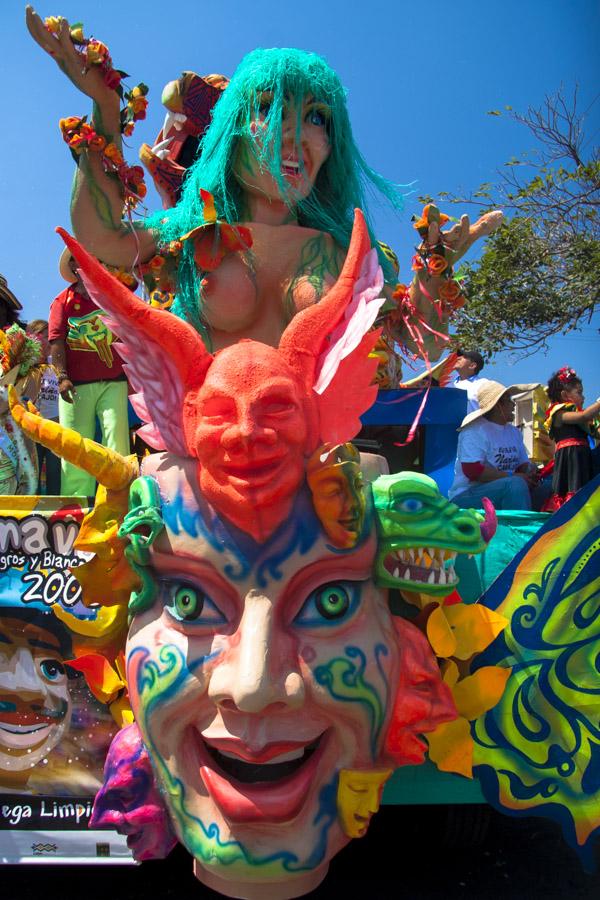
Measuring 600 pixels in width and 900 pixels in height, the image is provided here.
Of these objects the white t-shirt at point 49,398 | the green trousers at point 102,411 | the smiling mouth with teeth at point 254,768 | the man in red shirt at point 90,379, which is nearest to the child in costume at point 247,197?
the man in red shirt at point 90,379

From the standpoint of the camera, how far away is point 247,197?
89.7 inches

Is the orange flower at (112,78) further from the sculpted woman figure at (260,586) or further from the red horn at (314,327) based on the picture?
the red horn at (314,327)

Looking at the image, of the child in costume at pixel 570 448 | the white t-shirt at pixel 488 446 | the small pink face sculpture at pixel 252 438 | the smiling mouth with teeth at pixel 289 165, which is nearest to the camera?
the small pink face sculpture at pixel 252 438

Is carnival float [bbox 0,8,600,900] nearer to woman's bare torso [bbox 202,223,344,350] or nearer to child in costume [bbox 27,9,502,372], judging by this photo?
child in costume [bbox 27,9,502,372]

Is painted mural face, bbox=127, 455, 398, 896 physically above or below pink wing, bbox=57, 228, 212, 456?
below

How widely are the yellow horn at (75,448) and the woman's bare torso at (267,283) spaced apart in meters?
0.66

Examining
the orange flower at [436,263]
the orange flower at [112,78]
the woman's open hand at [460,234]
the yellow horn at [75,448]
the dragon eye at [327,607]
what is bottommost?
the dragon eye at [327,607]

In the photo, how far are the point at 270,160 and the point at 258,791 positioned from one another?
62.3 inches

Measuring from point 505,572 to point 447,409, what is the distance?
92 cm

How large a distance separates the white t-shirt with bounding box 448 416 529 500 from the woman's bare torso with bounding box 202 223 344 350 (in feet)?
4.83

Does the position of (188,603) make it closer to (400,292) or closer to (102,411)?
(102,411)

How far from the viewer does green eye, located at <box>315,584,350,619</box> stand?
1529 mm

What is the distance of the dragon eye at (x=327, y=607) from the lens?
152 centimetres

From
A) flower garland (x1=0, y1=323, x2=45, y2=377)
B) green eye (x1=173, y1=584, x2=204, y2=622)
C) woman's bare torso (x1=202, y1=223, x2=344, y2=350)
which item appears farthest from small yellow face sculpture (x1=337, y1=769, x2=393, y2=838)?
flower garland (x1=0, y1=323, x2=45, y2=377)
